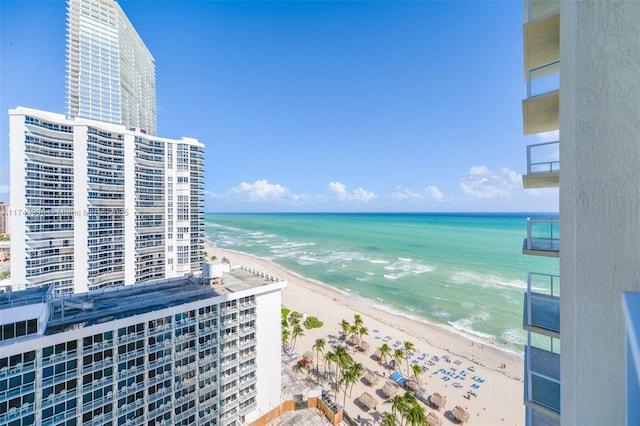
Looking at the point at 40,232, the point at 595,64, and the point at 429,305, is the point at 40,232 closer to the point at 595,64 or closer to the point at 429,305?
the point at 595,64

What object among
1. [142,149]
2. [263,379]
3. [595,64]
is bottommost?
[263,379]

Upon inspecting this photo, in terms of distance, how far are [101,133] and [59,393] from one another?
99.6ft

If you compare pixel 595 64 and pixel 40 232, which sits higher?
pixel 595 64

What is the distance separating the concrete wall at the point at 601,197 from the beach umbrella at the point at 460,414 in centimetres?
2259

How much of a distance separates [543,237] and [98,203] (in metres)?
40.6

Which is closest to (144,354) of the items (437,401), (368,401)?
(368,401)

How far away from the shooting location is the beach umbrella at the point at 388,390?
23.0m

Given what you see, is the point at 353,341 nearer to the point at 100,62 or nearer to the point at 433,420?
the point at 433,420

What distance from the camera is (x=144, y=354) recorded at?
13.8 metres

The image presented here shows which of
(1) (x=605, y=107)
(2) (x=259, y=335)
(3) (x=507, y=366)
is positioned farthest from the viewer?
(3) (x=507, y=366)

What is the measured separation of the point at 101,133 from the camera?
3125 cm

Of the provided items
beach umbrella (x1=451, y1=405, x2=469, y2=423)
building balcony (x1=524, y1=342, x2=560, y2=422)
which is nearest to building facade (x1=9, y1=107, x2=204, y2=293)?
beach umbrella (x1=451, y1=405, x2=469, y2=423)

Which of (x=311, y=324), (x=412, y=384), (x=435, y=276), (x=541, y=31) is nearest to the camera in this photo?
(x=541, y=31)

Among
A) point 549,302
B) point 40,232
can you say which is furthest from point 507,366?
point 40,232
